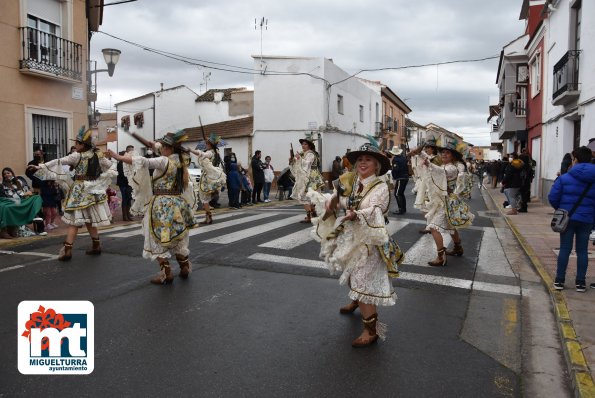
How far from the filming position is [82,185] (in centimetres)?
775

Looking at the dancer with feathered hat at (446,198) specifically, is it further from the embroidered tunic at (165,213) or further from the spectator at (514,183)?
the spectator at (514,183)

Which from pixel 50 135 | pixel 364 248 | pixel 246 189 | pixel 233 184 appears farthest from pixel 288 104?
pixel 364 248

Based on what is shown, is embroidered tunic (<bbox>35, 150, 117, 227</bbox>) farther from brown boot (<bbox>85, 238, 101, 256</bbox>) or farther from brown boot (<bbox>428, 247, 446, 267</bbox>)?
brown boot (<bbox>428, 247, 446, 267</bbox>)

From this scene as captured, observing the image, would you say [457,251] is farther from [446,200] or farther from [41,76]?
[41,76]

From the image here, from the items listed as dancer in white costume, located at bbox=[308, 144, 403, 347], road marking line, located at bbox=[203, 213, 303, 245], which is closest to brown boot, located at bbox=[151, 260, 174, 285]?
dancer in white costume, located at bbox=[308, 144, 403, 347]

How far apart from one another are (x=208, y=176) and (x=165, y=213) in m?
5.53

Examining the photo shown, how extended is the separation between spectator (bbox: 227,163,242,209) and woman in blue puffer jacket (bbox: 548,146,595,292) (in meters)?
10.6

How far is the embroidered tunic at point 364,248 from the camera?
4.37 m

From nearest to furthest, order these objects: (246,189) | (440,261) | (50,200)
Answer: (440,261) → (50,200) → (246,189)

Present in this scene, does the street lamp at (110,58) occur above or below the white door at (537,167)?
above

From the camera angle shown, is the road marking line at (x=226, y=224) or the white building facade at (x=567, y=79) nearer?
the road marking line at (x=226, y=224)

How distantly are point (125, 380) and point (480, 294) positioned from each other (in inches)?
167

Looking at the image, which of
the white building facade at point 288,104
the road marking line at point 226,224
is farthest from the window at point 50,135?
the white building facade at point 288,104

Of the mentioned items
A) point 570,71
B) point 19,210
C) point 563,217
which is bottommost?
point 19,210
